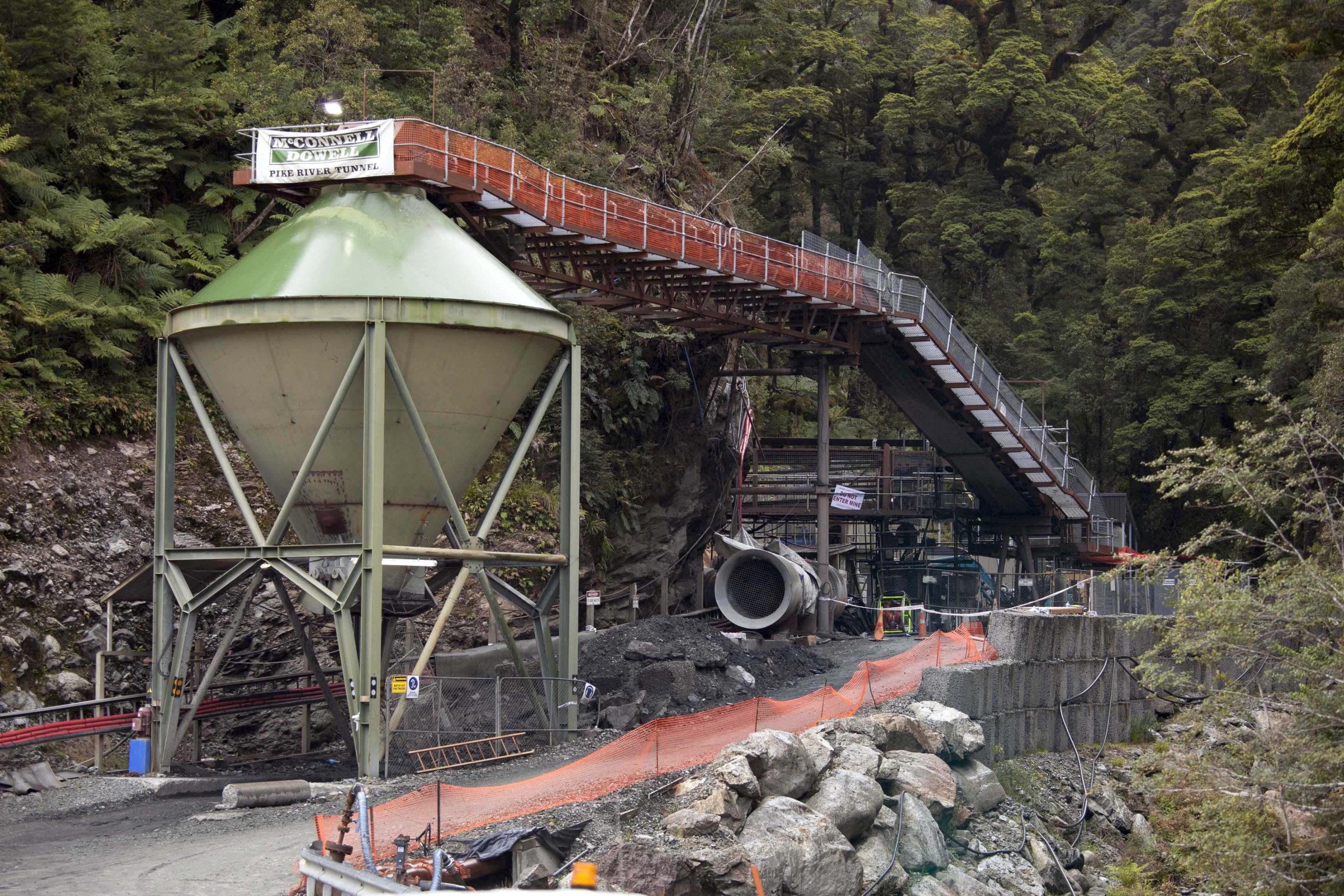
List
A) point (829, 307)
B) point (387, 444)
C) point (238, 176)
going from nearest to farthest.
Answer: point (387, 444)
point (238, 176)
point (829, 307)

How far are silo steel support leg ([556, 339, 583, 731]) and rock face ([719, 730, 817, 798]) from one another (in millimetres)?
5981

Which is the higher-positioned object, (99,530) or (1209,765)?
(99,530)

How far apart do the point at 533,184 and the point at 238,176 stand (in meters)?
5.84

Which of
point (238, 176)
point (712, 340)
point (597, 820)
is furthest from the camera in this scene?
point (712, 340)

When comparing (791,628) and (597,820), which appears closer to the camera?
(597,820)

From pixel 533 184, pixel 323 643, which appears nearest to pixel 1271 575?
pixel 533 184

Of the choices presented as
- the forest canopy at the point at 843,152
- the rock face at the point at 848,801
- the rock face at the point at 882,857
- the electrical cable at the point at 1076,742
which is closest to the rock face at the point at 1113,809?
the electrical cable at the point at 1076,742

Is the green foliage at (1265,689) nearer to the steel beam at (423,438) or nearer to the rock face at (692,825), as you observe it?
the rock face at (692,825)

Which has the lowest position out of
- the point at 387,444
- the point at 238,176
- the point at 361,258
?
the point at 387,444

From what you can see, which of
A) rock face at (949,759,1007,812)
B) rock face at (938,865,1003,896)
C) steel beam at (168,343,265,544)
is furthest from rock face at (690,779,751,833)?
steel beam at (168,343,265,544)

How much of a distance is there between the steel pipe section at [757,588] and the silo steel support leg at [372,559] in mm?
17361

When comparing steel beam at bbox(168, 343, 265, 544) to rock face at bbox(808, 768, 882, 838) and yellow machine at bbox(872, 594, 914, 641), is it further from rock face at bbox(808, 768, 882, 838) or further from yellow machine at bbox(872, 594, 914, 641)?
yellow machine at bbox(872, 594, 914, 641)

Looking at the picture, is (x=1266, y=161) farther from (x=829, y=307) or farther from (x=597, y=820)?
(x=597, y=820)

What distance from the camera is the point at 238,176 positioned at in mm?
23453
